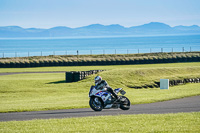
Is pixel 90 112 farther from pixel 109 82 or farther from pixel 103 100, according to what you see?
pixel 109 82

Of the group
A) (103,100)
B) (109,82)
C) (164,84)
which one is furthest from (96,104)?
(109,82)

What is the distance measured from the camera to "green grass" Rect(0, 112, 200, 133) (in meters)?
12.5

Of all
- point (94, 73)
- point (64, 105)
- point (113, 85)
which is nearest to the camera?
point (64, 105)

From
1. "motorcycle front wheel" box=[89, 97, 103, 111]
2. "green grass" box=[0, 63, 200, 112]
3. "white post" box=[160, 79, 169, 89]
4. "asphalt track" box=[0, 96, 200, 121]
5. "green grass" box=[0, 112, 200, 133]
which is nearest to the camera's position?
"green grass" box=[0, 112, 200, 133]

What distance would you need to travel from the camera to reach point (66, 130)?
12586mm

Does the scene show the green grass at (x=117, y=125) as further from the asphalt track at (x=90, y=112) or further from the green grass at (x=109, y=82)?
the green grass at (x=109, y=82)

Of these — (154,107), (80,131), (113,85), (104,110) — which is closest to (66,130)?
(80,131)

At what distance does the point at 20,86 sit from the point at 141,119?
19.7m

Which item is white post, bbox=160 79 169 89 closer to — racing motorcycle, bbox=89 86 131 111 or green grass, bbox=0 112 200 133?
racing motorcycle, bbox=89 86 131 111

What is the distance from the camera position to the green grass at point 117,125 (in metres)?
12.5

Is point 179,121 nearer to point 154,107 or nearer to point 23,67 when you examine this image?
point 154,107

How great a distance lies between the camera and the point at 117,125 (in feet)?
43.5

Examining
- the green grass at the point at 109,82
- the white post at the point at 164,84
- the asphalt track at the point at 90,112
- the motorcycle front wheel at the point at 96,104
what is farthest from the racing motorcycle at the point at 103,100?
the white post at the point at 164,84

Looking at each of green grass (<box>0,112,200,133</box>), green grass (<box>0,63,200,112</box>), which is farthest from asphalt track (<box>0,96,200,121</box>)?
green grass (<box>0,63,200,112</box>)
